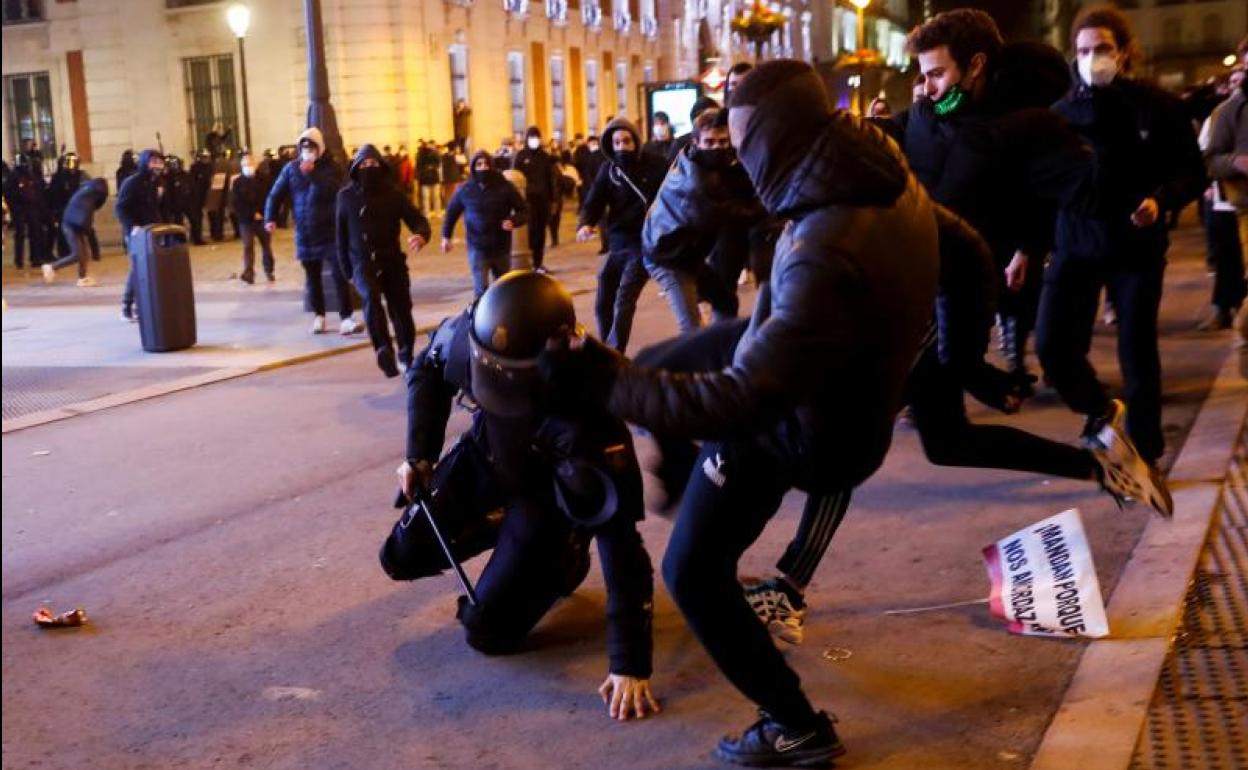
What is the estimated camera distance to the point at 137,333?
14047mm

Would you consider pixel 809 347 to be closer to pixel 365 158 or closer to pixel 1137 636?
pixel 1137 636

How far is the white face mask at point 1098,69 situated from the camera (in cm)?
612

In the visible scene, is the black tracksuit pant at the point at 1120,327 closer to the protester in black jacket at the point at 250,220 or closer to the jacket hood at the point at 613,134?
the jacket hood at the point at 613,134

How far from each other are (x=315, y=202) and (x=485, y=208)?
160 centimetres

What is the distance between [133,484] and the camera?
24.4 feet

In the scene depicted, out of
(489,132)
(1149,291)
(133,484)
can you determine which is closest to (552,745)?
(1149,291)

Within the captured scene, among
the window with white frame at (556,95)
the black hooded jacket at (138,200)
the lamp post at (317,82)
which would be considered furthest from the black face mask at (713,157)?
the window with white frame at (556,95)

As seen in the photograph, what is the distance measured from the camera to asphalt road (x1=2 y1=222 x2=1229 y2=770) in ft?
12.8

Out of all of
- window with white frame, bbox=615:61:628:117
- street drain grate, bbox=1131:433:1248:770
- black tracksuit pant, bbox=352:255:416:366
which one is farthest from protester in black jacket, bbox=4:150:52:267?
window with white frame, bbox=615:61:628:117

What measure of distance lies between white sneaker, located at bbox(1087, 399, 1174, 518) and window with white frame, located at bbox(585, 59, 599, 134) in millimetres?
42973

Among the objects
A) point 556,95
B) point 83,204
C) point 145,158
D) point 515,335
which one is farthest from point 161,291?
point 556,95

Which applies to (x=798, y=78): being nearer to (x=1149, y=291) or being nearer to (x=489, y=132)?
(x=1149, y=291)

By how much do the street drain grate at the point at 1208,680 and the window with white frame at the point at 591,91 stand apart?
43.3 metres

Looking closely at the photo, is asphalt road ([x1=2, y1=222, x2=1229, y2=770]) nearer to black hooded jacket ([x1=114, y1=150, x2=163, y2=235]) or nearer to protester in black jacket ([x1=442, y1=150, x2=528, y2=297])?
protester in black jacket ([x1=442, y1=150, x2=528, y2=297])
